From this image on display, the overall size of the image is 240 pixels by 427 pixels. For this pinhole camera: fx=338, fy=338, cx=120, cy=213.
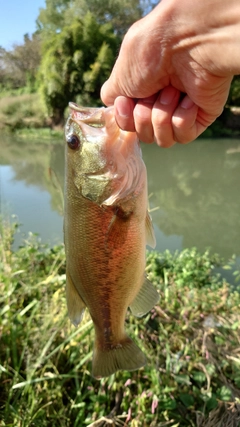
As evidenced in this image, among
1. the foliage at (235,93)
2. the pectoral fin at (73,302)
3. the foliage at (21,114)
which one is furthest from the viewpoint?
the foliage at (21,114)

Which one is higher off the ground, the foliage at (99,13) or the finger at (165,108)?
the foliage at (99,13)

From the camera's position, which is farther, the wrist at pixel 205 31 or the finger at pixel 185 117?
the finger at pixel 185 117

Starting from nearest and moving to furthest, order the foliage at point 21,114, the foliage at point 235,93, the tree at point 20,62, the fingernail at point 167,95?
the fingernail at point 167,95 < the foliage at point 235,93 < the foliage at point 21,114 < the tree at point 20,62

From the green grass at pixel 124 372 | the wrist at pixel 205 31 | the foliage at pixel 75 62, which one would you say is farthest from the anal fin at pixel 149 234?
the foliage at pixel 75 62

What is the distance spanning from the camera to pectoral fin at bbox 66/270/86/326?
1477 millimetres

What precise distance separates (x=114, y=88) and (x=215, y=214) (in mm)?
7036

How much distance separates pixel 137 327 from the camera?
105 inches

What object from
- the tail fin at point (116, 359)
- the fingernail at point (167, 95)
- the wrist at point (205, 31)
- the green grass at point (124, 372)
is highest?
the wrist at point (205, 31)

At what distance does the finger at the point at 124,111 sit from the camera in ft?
4.05

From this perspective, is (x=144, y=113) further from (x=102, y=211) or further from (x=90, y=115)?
(x=102, y=211)

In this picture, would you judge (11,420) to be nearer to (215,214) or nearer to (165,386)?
(165,386)

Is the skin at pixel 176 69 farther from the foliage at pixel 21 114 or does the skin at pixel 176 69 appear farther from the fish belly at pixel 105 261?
the foliage at pixel 21 114

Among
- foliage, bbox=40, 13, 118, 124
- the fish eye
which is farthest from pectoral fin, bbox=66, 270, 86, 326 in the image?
foliage, bbox=40, 13, 118, 124

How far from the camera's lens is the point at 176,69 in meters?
1.10
